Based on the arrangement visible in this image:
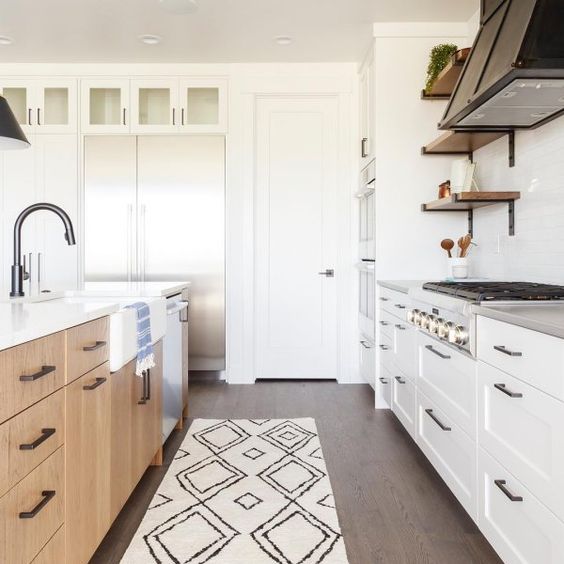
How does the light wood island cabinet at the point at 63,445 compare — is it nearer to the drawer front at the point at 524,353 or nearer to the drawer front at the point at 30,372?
the drawer front at the point at 30,372

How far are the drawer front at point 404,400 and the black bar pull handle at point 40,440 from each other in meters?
1.87

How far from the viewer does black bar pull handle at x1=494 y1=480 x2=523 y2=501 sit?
146cm

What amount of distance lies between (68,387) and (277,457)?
157cm

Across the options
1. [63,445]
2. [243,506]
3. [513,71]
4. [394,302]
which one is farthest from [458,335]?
[63,445]

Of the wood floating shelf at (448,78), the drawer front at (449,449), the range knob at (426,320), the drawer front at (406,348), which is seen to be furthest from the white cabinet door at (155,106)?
the drawer front at (449,449)

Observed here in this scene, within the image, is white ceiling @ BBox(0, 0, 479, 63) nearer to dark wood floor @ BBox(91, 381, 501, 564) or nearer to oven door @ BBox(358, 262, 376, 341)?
oven door @ BBox(358, 262, 376, 341)

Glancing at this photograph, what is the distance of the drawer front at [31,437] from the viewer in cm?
109

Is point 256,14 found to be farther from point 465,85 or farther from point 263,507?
point 263,507

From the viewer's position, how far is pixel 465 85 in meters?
2.55

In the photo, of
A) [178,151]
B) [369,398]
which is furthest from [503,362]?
[178,151]

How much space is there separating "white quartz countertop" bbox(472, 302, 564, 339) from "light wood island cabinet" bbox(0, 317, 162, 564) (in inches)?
47.8

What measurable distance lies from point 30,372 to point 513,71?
1.88 m

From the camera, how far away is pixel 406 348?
2.85 meters

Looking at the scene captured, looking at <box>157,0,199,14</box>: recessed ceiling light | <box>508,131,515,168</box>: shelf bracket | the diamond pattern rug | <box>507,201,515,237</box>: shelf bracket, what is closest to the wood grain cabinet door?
the diamond pattern rug
